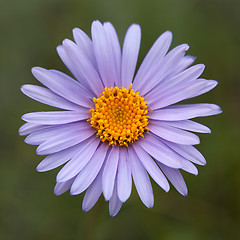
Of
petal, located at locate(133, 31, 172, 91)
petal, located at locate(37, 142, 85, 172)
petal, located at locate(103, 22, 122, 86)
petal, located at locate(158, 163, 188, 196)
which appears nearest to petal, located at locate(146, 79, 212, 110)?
petal, located at locate(133, 31, 172, 91)

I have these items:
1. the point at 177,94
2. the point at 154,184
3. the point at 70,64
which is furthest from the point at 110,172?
the point at 154,184

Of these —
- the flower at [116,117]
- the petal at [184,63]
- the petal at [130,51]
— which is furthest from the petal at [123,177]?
the petal at [184,63]

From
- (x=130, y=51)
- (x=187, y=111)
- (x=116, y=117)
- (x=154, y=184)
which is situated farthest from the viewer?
(x=154, y=184)

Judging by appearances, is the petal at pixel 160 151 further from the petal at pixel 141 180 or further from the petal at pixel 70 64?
the petal at pixel 70 64

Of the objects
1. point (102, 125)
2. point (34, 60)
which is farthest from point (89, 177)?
point (34, 60)

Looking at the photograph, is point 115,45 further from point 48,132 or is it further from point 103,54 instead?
point 48,132
